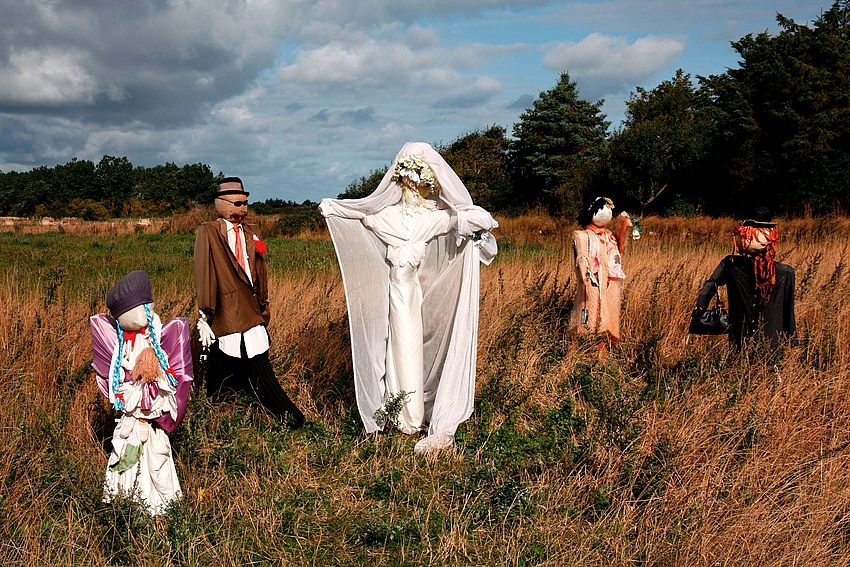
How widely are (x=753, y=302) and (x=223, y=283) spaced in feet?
14.1

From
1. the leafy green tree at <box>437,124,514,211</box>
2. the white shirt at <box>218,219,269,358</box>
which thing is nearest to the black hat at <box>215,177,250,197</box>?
the white shirt at <box>218,219,269,358</box>

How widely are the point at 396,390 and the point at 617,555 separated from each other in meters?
2.08

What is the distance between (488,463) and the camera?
4.44 m

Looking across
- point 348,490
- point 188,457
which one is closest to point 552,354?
point 348,490

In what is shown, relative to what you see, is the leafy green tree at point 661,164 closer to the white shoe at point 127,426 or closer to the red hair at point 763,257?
the red hair at point 763,257

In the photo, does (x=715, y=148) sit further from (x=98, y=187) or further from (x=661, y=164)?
(x=98, y=187)

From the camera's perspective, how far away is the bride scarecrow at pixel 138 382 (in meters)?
3.66

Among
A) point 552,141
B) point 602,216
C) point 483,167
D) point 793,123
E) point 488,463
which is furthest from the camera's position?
point 552,141

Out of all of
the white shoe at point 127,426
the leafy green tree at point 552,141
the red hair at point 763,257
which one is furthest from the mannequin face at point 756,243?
the leafy green tree at point 552,141

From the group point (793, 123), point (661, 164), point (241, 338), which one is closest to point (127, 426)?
point (241, 338)

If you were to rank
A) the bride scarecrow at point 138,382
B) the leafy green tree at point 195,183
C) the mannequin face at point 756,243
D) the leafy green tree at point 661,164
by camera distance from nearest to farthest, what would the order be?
1. the bride scarecrow at point 138,382
2. the mannequin face at point 756,243
3. the leafy green tree at point 661,164
4. the leafy green tree at point 195,183

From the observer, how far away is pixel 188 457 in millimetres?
4461

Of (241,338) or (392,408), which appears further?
(241,338)

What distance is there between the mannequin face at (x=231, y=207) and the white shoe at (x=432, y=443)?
7.10 feet
